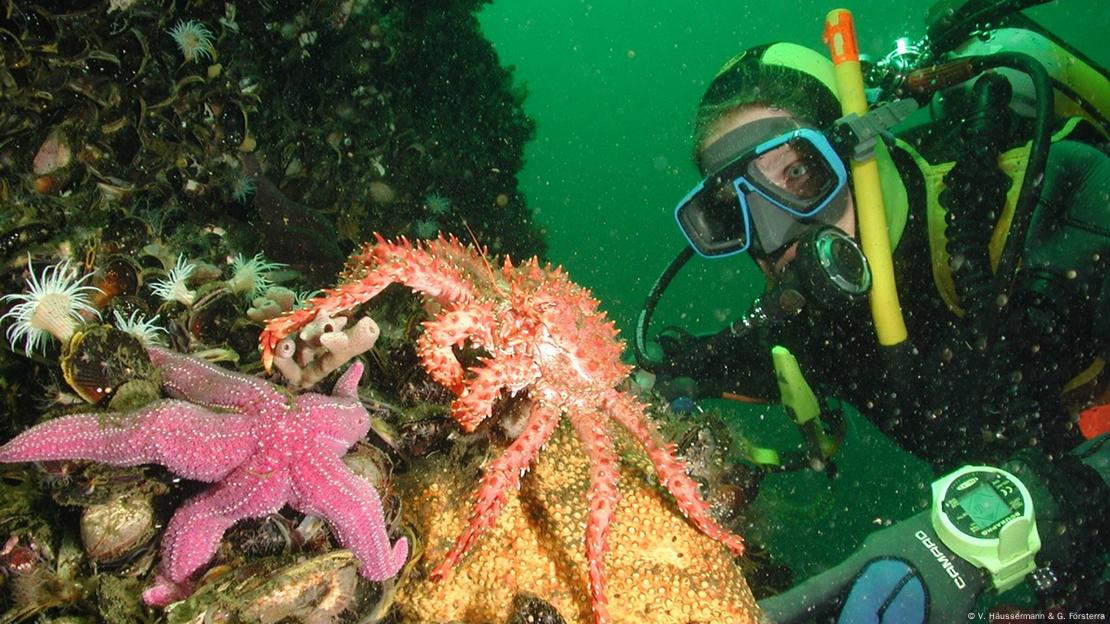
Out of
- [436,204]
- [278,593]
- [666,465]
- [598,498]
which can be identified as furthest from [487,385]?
[436,204]

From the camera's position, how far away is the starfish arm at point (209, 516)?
5.75 ft

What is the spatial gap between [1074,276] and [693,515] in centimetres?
299

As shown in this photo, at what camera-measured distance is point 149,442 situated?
1713mm

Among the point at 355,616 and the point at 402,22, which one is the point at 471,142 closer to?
the point at 402,22

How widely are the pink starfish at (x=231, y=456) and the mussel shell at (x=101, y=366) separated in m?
0.23

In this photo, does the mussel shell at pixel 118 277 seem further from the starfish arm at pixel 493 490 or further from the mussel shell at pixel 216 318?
the starfish arm at pixel 493 490

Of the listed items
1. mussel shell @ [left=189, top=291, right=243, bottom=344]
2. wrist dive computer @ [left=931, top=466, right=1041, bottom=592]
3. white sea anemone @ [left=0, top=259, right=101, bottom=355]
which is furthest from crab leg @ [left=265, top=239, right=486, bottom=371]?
wrist dive computer @ [left=931, top=466, right=1041, bottom=592]

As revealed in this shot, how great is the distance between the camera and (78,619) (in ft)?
6.06

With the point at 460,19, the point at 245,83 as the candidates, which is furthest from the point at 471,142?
the point at 245,83

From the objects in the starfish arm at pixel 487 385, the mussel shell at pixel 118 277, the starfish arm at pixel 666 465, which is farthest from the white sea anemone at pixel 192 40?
the starfish arm at pixel 666 465

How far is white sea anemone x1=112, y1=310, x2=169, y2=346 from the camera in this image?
2.26 m

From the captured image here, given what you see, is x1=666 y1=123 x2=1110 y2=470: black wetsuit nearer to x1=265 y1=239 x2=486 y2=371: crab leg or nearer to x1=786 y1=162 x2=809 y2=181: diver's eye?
x1=786 y1=162 x2=809 y2=181: diver's eye

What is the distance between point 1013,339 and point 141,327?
475cm

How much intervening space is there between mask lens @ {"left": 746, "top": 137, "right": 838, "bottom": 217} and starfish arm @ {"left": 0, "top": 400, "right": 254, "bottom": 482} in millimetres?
3700
